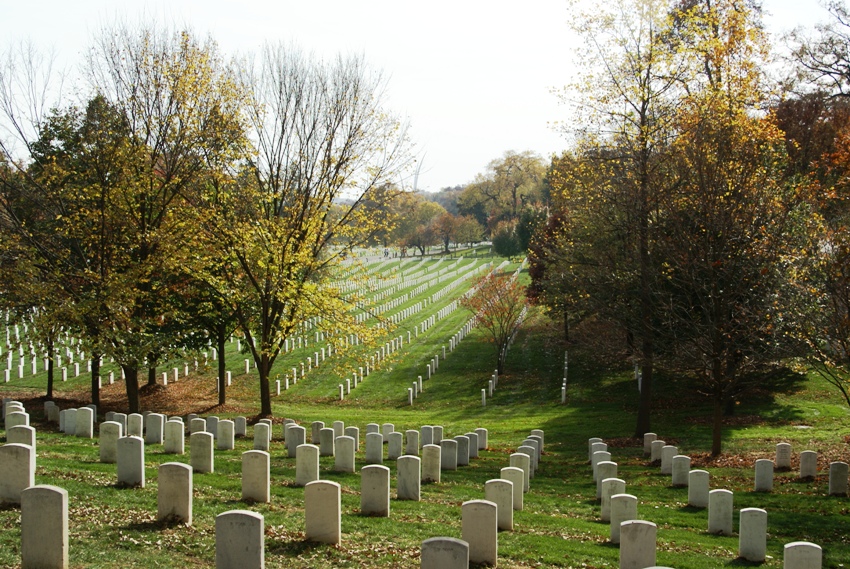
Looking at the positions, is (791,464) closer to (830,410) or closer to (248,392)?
(830,410)

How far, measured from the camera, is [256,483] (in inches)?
468

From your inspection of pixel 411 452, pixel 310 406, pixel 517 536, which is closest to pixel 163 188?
pixel 411 452

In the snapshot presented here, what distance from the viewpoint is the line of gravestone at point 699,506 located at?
31.0ft

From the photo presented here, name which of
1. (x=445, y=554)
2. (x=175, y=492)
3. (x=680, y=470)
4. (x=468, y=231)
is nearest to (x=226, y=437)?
(x=175, y=492)

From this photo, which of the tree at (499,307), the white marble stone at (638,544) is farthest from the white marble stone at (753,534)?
the tree at (499,307)

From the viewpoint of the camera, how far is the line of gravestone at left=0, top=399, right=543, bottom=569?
8.33m

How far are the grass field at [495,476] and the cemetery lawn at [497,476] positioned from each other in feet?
0.13

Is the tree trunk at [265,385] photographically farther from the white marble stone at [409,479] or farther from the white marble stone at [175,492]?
the white marble stone at [175,492]

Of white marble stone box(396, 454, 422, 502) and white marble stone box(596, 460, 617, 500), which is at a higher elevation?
white marble stone box(396, 454, 422, 502)

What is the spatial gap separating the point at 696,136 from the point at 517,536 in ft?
41.4

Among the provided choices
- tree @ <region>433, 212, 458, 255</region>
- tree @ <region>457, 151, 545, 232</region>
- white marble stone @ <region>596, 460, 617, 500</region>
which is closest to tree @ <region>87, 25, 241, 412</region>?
white marble stone @ <region>596, 460, 617, 500</region>

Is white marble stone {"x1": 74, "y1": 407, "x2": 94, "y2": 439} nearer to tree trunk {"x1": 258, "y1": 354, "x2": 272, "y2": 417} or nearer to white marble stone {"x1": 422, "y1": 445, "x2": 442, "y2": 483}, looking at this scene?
tree trunk {"x1": 258, "y1": 354, "x2": 272, "y2": 417}

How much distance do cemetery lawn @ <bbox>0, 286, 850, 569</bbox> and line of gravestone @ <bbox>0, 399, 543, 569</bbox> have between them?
285mm

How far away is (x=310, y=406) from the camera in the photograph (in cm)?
3234
